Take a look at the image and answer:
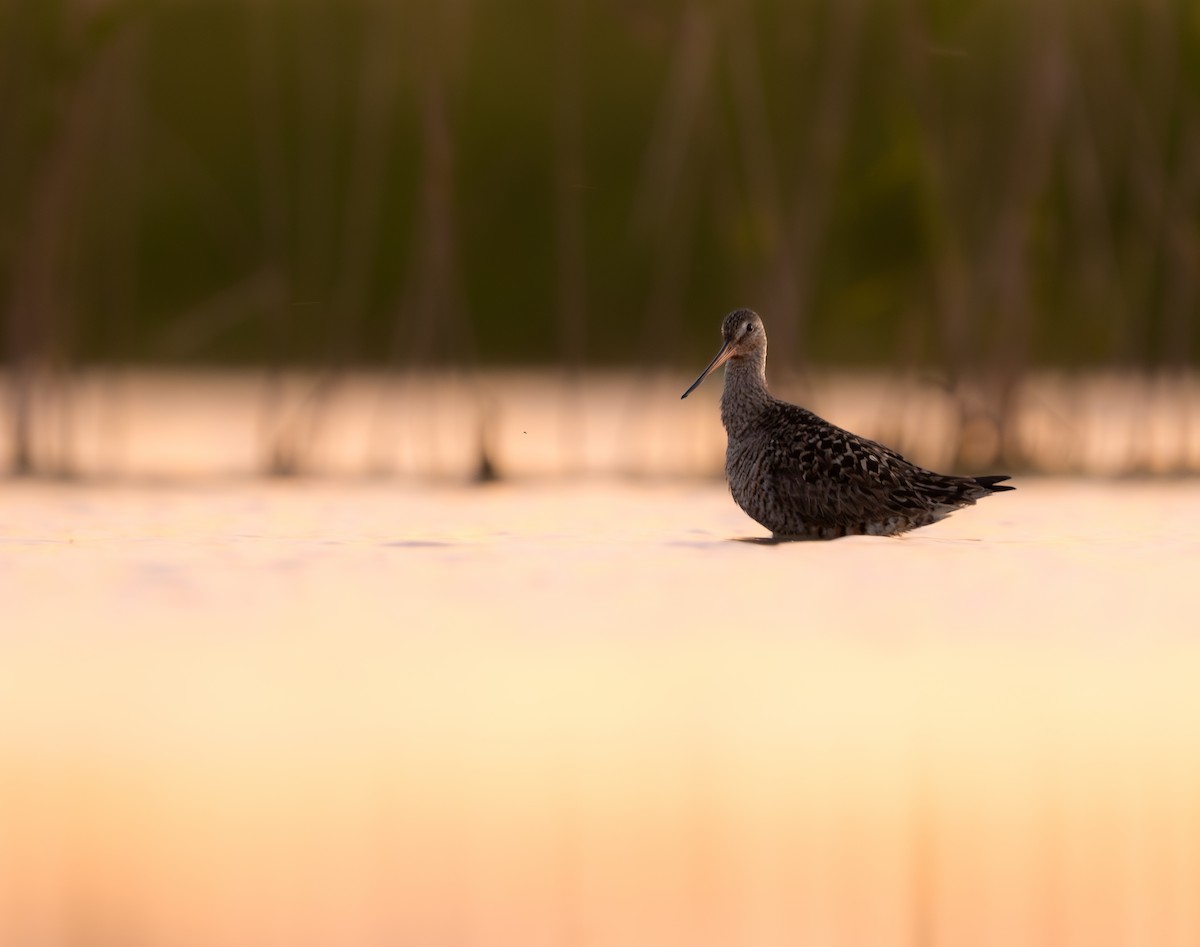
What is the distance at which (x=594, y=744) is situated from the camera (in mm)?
4141

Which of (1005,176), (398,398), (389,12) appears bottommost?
(398,398)

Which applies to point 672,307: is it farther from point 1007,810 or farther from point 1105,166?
point 1007,810

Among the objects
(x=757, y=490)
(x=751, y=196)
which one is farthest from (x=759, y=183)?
(x=757, y=490)

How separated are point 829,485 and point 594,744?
2.93m

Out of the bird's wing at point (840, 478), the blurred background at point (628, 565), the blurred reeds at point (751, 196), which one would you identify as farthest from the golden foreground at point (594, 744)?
the blurred reeds at point (751, 196)

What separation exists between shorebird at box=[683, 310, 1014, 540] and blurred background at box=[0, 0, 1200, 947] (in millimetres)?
138

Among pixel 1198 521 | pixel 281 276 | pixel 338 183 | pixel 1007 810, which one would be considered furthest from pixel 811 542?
pixel 338 183

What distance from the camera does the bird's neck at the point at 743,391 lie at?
756cm

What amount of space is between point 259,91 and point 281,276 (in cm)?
73

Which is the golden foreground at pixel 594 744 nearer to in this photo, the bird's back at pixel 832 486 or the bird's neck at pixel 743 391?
the bird's back at pixel 832 486

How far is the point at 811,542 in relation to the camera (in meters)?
7.09

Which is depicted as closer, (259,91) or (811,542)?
(811,542)

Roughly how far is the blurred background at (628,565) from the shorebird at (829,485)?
0.45 feet

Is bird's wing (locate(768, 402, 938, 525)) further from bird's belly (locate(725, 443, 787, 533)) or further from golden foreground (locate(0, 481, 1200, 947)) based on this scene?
golden foreground (locate(0, 481, 1200, 947))
